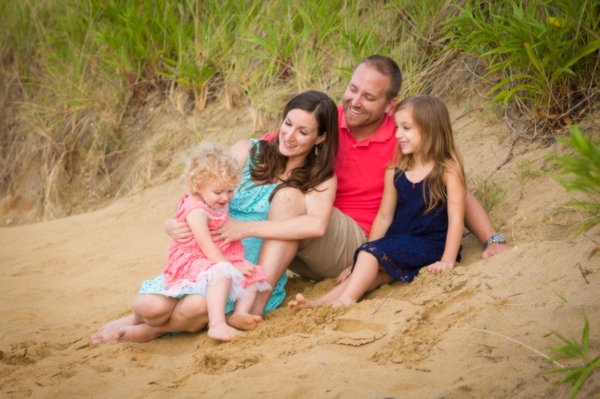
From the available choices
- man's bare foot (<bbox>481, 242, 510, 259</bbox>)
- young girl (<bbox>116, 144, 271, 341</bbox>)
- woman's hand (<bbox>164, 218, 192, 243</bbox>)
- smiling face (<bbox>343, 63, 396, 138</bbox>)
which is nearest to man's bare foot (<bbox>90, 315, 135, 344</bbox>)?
young girl (<bbox>116, 144, 271, 341</bbox>)

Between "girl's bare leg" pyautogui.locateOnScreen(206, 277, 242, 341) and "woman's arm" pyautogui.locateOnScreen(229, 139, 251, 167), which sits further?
"woman's arm" pyautogui.locateOnScreen(229, 139, 251, 167)

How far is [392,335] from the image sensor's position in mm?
3354

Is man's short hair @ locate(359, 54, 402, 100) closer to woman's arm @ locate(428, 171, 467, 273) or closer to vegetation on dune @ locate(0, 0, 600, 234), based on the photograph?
vegetation on dune @ locate(0, 0, 600, 234)

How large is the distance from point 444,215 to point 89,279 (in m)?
2.37

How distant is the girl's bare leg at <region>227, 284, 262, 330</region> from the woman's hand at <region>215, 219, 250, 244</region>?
0.25 meters

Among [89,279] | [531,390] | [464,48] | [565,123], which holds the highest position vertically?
[464,48]

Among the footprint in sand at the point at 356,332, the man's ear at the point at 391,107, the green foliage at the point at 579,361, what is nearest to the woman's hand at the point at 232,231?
the footprint in sand at the point at 356,332

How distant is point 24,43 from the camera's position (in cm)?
842

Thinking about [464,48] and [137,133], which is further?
[137,133]

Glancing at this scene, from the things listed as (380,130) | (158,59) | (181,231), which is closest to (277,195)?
(181,231)

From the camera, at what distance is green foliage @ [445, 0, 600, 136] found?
4402 millimetres

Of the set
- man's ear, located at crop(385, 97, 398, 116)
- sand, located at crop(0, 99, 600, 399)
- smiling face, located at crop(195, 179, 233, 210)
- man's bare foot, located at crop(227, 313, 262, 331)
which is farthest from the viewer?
man's ear, located at crop(385, 97, 398, 116)

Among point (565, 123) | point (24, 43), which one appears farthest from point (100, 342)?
point (24, 43)

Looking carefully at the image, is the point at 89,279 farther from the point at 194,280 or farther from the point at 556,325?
the point at 556,325
